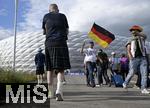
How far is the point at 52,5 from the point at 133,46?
3.37m

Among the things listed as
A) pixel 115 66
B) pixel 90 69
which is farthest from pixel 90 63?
pixel 115 66

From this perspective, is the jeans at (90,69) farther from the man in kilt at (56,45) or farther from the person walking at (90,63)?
the man in kilt at (56,45)

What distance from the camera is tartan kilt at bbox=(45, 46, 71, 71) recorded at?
32.0 ft

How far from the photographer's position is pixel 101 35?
21.3m

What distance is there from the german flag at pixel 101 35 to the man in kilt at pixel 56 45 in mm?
10904

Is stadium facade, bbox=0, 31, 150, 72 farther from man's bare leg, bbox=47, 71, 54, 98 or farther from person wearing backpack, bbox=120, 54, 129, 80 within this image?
man's bare leg, bbox=47, 71, 54, 98

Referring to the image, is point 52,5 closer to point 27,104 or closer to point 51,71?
point 51,71

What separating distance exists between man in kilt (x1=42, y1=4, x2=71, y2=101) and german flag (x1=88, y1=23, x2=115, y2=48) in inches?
429

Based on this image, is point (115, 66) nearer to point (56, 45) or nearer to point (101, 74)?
point (101, 74)

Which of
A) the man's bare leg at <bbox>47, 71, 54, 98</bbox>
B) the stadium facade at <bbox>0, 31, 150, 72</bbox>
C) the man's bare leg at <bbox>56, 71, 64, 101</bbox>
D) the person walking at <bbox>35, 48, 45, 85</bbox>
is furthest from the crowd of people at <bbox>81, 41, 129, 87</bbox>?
the stadium facade at <bbox>0, 31, 150, 72</bbox>

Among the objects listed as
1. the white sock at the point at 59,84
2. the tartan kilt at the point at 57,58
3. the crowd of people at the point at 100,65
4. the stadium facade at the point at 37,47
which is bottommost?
the white sock at the point at 59,84

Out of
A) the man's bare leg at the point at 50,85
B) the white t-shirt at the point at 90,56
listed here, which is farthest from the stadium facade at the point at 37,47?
the man's bare leg at the point at 50,85

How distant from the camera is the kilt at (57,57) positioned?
9.77 meters

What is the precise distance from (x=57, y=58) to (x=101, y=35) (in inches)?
460
